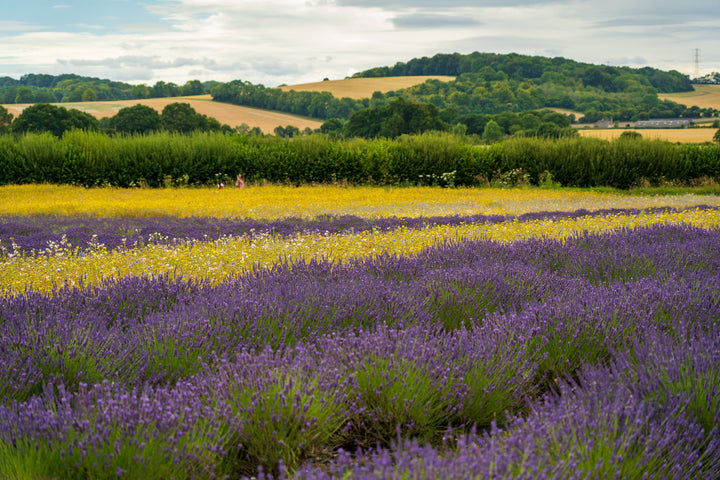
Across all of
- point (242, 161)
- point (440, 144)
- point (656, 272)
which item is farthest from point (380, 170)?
point (656, 272)

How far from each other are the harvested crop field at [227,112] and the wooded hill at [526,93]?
9.54 ft

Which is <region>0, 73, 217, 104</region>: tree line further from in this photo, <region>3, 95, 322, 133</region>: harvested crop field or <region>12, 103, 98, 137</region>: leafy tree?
<region>12, 103, 98, 137</region>: leafy tree

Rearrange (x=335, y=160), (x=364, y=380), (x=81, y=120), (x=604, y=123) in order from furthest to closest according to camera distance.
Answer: (x=604, y=123) → (x=81, y=120) → (x=335, y=160) → (x=364, y=380)

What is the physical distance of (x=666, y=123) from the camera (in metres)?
54.2

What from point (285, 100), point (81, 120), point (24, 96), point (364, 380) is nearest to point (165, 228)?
point (364, 380)

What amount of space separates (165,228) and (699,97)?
246ft

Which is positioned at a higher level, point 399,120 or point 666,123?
point 399,120

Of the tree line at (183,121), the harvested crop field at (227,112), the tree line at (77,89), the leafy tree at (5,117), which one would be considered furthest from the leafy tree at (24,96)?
the tree line at (183,121)

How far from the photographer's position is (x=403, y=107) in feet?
139

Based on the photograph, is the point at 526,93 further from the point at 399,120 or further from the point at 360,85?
the point at 399,120

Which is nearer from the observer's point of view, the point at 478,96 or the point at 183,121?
the point at 183,121

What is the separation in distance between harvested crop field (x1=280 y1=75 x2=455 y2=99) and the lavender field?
68.0m

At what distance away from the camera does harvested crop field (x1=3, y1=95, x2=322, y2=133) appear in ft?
180

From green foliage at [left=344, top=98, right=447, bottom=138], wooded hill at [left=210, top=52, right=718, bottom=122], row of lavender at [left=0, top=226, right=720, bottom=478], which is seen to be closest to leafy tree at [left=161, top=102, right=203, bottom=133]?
green foliage at [left=344, top=98, right=447, bottom=138]
